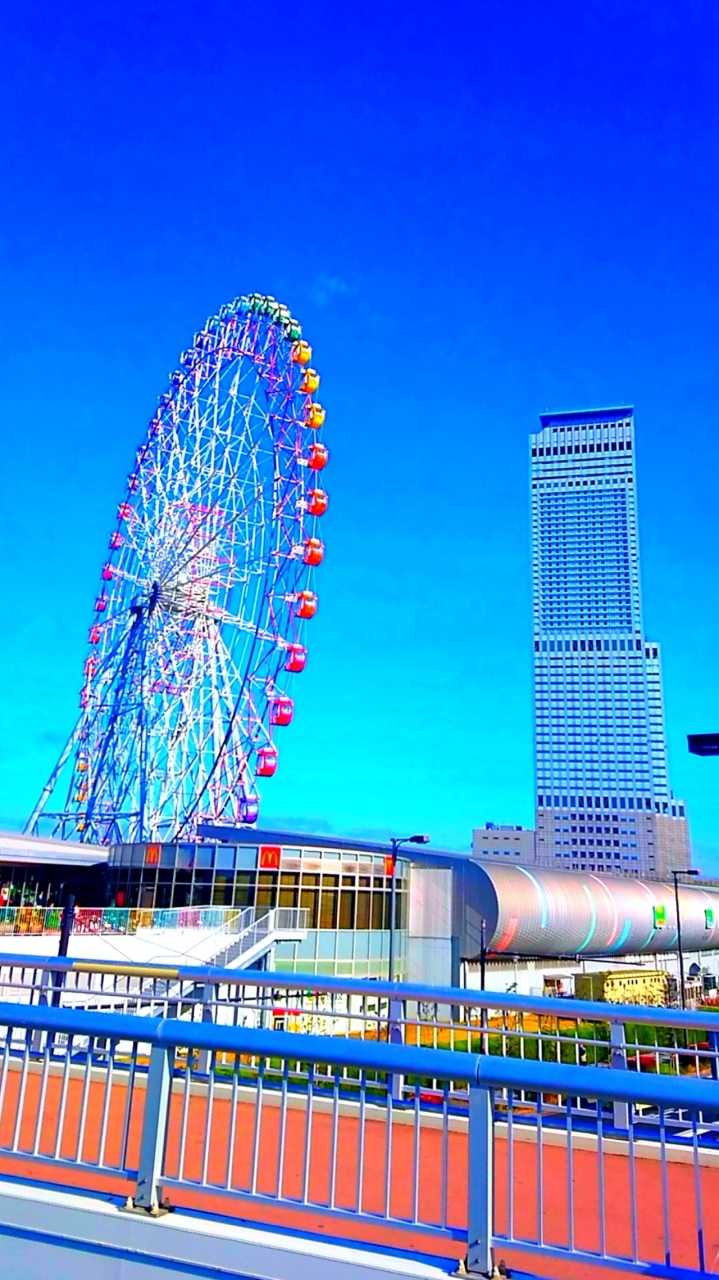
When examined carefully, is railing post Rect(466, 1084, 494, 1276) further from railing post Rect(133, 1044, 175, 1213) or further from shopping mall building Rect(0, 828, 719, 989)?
shopping mall building Rect(0, 828, 719, 989)

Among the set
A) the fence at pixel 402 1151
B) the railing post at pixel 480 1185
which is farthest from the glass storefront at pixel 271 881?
the railing post at pixel 480 1185

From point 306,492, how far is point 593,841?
557 ft

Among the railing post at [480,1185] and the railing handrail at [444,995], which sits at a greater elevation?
the railing handrail at [444,995]

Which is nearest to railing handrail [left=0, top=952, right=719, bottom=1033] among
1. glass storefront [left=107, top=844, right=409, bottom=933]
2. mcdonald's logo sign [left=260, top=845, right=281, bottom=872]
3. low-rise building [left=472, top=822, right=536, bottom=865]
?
glass storefront [left=107, top=844, right=409, bottom=933]

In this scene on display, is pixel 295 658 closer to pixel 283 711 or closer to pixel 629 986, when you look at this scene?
pixel 283 711

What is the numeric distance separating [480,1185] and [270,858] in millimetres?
33225

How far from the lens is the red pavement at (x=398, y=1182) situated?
369 cm

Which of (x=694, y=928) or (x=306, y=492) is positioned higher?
(x=306, y=492)

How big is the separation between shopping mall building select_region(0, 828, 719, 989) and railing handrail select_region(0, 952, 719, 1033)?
21.1m

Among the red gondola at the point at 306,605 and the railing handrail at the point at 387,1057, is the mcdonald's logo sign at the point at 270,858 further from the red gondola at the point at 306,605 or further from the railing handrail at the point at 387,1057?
the railing handrail at the point at 387,1057

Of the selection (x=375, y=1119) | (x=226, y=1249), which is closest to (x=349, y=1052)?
(x=226, y=1249)

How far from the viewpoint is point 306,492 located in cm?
4000

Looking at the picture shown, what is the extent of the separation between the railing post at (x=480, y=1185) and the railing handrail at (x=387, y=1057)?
11 centimetres

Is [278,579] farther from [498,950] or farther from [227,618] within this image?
[498,950]
